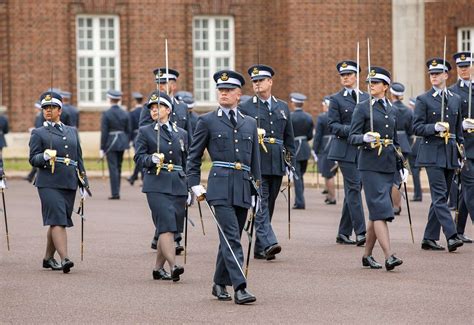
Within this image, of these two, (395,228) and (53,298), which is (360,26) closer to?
(395,228)

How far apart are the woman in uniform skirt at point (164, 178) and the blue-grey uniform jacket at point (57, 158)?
0.90 meters

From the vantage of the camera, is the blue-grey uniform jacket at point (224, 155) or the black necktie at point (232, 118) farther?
the black necktie at point (232, 118)

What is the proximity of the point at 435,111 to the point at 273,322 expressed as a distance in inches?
211

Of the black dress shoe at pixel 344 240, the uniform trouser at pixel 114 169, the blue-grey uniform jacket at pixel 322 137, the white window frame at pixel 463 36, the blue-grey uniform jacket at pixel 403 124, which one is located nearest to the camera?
the black dress shoe at pixel 344 240

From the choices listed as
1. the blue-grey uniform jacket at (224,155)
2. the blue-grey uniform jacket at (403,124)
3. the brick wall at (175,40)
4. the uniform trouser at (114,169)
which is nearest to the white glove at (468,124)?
the blue-grey uniform jacket at (224,155)

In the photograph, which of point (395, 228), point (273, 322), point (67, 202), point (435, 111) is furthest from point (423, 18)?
point (273, 322)

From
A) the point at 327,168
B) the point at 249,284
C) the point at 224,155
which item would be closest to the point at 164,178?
the point at 249,284

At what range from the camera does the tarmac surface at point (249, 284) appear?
10578 mm

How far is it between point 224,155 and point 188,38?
935 inches

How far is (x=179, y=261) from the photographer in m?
14.2

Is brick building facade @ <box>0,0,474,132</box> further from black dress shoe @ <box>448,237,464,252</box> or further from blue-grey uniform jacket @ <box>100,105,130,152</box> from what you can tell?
black dress shoe @ <box>448,237,464,252</box>

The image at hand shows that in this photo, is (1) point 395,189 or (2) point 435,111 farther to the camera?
(1) point 395,189

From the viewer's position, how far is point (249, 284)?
1232 cm

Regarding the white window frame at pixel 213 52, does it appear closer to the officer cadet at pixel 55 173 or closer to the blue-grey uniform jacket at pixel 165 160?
the officer cadet at pixel 55 173
